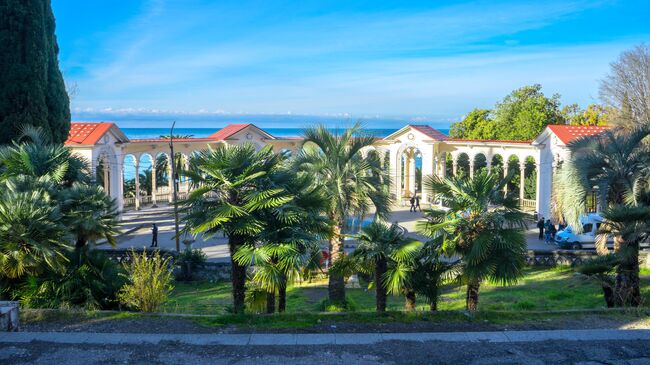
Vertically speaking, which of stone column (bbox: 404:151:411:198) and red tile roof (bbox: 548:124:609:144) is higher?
red tile roof (bbox: 548:124:609:144)

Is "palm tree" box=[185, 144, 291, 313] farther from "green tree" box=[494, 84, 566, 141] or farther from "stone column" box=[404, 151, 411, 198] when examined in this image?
"green tree" box=[494, 84, 566, 141]

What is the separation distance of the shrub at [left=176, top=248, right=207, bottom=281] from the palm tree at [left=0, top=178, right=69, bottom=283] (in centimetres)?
926

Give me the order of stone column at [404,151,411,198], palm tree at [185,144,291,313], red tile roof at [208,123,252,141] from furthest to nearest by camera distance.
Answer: stone column at [404,151,411,198], red tile roof at [208,123,252,141], palm tree at [185,144,291,313]

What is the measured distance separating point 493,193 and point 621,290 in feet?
12.6

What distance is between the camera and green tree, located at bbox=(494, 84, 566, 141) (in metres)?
44.7

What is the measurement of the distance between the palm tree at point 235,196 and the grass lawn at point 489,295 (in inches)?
162

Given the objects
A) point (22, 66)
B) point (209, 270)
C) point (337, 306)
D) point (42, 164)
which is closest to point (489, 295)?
point (337, 306)

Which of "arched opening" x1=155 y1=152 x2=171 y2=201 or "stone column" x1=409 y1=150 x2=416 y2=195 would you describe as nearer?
"stone column" x1=409 y1=150 x2=416 y2=195

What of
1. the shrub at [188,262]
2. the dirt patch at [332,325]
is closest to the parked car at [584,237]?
the shrub at [188,262]

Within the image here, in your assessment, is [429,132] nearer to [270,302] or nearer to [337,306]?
[337,306]

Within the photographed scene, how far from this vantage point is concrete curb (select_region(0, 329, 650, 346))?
8203 mm

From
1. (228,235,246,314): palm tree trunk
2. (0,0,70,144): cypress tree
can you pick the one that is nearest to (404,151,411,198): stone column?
(0,0,70,144): cypress tree

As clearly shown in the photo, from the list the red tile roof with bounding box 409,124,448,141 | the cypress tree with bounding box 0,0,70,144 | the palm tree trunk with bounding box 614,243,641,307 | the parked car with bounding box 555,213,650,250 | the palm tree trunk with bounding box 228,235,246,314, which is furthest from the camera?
the red tile roof with bounding box 409,124,448,141

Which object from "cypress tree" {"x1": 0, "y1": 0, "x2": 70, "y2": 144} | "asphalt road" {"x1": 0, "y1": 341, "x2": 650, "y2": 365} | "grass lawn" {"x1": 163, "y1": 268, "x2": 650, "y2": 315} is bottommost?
"grass lawn" {"x1": 163, "y1": 268, "x2": 650, "y2": 315}
